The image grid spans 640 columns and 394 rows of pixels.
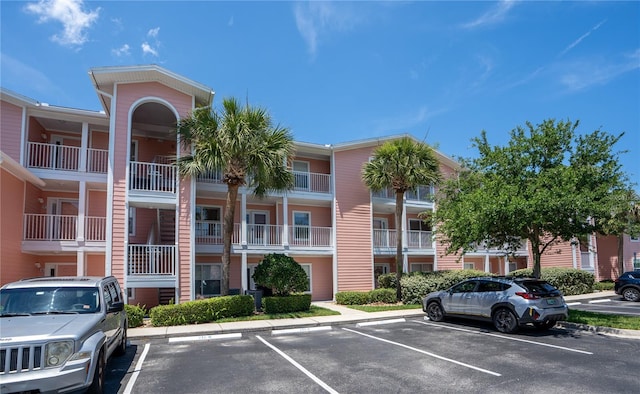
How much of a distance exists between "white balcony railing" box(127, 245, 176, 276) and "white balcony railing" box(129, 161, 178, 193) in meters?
2.22

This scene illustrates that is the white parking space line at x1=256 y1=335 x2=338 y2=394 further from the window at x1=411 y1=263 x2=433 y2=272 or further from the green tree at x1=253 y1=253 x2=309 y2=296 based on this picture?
the window at x1=411 y1=263 x2=433 y2=272

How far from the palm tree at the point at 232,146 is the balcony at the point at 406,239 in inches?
368

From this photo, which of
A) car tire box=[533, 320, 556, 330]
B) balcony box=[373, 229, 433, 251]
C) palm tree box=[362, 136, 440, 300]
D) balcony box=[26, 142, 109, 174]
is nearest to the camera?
car tire box=[533, 320, 556, 330]

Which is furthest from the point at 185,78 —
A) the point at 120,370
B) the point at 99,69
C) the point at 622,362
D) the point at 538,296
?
the point at 622,362

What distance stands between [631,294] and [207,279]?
21.0 m

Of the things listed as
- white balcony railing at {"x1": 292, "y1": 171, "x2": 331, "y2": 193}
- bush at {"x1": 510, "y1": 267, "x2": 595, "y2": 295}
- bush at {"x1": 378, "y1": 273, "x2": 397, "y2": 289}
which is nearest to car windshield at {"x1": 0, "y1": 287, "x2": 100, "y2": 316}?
white balcony railing at {"x1": 292, "y1": 171, "x2": 331, "y2": 193}

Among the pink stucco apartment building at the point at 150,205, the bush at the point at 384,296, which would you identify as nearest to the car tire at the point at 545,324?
the pink stucco apartment building at the point at 150,205

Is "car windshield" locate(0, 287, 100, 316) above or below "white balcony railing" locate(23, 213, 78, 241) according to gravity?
below

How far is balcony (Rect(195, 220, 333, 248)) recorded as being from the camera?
18.9 metres

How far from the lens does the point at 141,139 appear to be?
62.2ft

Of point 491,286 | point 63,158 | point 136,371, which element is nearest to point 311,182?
point 63,158

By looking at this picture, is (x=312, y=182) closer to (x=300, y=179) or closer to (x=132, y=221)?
(x=300, y=179)

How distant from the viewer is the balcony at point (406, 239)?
75.1 feet

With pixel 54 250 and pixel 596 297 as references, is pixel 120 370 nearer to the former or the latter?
pixel 54 250
